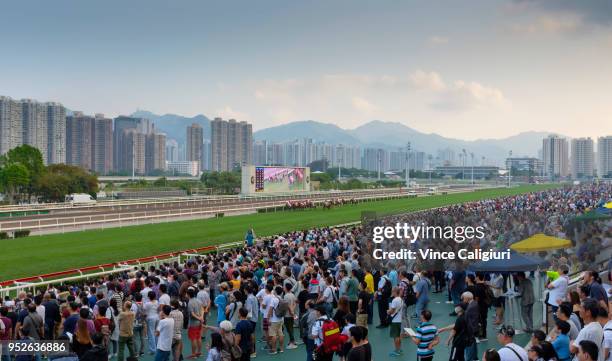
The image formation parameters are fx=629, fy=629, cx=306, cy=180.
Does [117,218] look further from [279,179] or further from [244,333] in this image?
[244,333]

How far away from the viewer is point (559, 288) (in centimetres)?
1037

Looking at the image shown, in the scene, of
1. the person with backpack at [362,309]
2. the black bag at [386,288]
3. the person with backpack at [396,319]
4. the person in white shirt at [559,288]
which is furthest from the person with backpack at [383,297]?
the person in white shirt at [559,288]

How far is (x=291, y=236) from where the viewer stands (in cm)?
2273

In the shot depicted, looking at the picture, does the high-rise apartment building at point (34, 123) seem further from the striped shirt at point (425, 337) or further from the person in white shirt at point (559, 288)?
the striped shirt at point (425, 337)

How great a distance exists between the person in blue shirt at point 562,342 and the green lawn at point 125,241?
17.1m

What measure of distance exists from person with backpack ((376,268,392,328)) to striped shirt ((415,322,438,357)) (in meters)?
4.36

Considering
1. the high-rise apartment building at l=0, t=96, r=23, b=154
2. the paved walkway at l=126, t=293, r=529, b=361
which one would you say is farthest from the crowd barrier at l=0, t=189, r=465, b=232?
the high-rise apartment building at l=0, t=96, r=23, b=154

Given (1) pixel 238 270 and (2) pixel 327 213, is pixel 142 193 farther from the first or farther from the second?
(1) pixel 238 270

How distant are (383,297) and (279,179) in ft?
169

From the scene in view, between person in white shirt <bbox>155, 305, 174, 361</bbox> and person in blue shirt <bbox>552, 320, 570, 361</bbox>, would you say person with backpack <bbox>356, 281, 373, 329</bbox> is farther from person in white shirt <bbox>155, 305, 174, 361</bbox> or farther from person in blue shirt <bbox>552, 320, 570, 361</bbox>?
person in blue shirt <bbox>552, 320, 570, 361</bbox>

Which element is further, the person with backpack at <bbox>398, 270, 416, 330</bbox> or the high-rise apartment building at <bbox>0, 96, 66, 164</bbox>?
the high-rise apartment building at <bbox>0, 96, 66, 164</bbox>

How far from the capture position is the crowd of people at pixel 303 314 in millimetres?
7355

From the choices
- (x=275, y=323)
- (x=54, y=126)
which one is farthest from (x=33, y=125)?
(x=275, y=323)

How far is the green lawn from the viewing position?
2255cm
